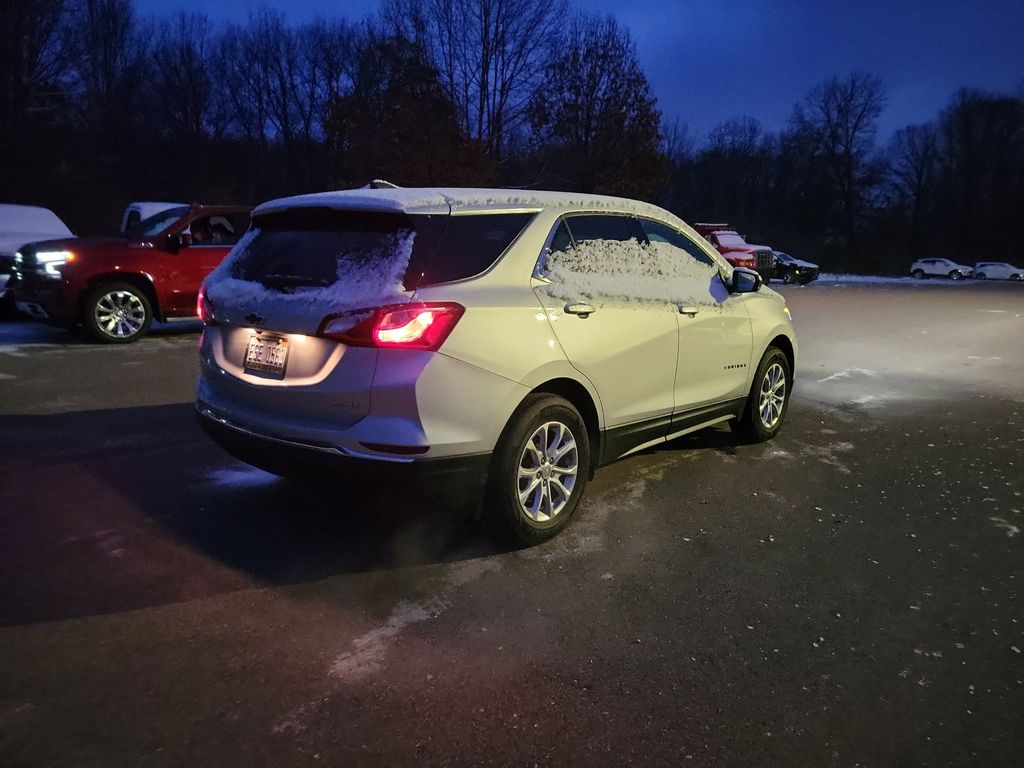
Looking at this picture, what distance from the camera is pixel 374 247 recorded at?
356cm

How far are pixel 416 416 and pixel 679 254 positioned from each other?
2.51 metres

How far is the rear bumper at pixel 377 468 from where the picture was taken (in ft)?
11.1

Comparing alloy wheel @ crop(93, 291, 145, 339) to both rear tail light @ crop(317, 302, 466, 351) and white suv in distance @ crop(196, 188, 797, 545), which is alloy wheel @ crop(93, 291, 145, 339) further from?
rear tail light @ crop(317, 302, 466, 351)

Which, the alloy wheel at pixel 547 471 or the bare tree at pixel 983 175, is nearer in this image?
the alloy wheel at pixel 547 471

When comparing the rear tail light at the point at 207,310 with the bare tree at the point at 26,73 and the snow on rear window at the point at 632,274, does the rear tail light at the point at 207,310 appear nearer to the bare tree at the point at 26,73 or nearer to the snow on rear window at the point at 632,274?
the snow on rear window at the point at 632,274

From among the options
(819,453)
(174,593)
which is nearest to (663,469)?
(819,453)

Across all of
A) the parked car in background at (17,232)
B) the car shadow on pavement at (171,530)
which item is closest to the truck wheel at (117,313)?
the parked car in background at (17,232)

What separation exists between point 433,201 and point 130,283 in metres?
7.77

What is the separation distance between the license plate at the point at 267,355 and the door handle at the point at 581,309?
142cm

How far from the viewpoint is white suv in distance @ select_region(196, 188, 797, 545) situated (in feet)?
11.0

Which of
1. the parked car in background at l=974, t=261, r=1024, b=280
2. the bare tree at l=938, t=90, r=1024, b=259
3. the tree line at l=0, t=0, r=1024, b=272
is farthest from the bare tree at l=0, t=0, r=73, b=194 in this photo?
the bare tree at l=938, t=90, r=1024, b=259

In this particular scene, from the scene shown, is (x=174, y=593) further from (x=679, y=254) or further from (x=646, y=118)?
(x=646, y=118)

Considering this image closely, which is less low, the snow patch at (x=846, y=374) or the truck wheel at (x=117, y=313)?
the truck wheel at (x=117, y=313)

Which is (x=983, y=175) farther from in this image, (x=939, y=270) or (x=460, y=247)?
(x=460, y=247)
